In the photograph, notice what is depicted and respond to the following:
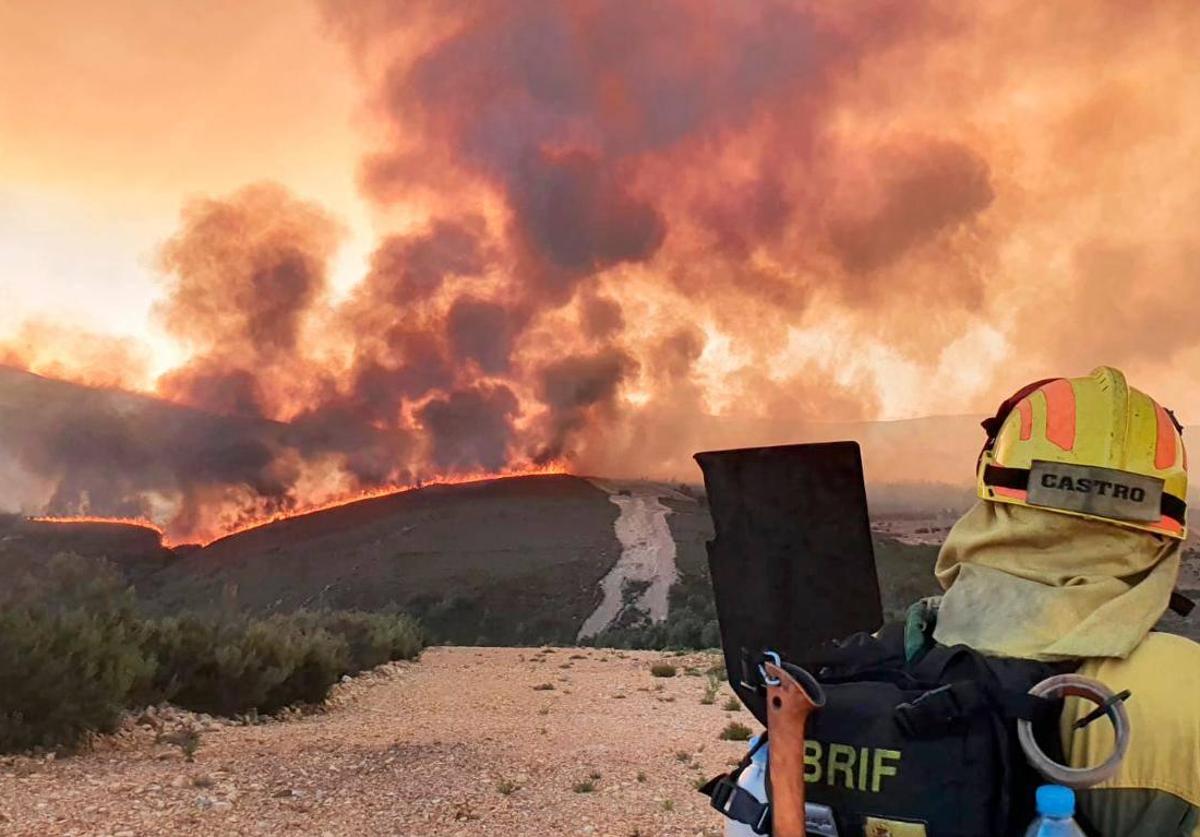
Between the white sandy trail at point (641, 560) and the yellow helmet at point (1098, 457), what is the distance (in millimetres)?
33905

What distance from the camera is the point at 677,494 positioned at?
68375mm

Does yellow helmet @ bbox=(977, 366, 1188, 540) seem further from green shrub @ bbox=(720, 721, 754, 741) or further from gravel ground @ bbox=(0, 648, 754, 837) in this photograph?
green shrub @ bbox=(720, 721, 754, 741)

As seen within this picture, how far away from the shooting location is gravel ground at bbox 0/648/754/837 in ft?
20.7

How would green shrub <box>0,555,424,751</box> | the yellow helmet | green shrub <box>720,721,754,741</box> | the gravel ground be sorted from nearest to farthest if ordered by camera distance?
the yellow helmet, the gravel ground, green shrub <box>0,555,424,751</box>, green shrub <box>720,721,754,741</box>

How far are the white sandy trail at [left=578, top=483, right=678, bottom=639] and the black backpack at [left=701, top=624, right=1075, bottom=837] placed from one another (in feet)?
111

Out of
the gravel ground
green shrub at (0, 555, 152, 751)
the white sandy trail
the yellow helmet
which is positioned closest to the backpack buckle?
the yellow helmet

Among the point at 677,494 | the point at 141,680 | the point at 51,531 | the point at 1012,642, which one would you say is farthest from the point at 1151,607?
the point at 677,494

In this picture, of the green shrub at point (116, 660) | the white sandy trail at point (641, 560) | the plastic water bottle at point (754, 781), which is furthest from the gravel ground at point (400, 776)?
the white sandy trail at point (641, 560)

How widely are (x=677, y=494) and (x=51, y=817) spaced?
6327 centimetres

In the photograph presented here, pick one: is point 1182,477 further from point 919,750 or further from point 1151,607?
point 919,750

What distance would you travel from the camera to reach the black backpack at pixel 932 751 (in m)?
1.31

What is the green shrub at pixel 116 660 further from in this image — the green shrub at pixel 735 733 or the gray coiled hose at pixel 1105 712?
the gray coiled hose at pixel 1105 712

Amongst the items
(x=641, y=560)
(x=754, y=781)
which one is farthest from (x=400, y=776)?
(x=641, y=560)

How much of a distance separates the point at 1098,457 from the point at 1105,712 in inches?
16.9
